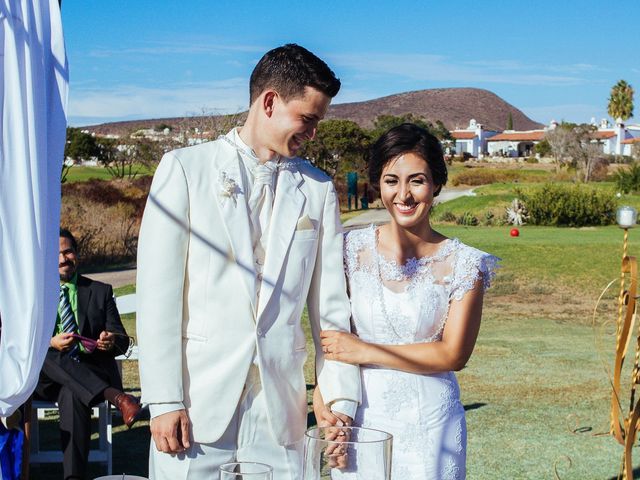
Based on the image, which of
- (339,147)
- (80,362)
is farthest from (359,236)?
(339,147)

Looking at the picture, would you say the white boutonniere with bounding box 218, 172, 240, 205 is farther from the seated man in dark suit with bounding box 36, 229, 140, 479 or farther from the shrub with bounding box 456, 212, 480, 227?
the shrub with bounding box 456, 212, 480, 227

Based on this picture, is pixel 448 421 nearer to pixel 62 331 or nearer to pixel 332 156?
pixel 62 331

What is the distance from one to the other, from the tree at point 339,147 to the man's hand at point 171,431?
150 ft

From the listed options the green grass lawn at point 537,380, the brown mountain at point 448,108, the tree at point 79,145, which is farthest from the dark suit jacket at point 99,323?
the brown mountain at point 448,108

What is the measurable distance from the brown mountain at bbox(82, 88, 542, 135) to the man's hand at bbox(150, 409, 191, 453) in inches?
4861

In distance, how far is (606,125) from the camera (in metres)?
146

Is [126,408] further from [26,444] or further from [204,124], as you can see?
[204,124]

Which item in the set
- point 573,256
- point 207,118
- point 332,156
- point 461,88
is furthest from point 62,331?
point 461,88

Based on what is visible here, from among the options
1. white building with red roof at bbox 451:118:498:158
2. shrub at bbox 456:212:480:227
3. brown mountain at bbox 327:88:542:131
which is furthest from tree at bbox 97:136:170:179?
white building with red roof at bbox 451:118:498:158

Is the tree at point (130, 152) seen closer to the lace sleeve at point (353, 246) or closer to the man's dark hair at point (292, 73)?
the lace sleeve at point (353, 246)

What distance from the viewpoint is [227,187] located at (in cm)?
293

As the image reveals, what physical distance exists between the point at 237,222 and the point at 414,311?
2.54 feet

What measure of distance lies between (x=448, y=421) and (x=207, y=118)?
36.4m

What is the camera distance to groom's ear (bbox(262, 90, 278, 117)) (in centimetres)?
293
